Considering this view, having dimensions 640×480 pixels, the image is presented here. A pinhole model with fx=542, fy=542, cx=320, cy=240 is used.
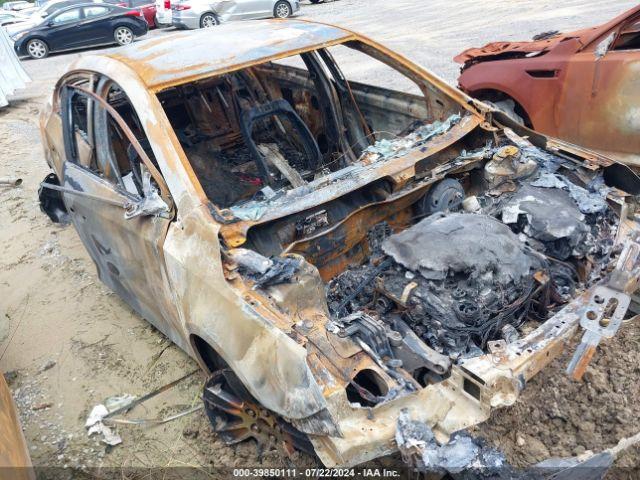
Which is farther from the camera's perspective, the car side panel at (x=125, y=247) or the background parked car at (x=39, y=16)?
the background parked car at (x=39, y=16)

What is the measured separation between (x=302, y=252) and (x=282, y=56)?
120 cm

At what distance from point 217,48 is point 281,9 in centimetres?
1264

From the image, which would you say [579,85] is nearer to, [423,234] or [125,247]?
[423,234]

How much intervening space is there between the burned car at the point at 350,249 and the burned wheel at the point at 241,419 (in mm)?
12

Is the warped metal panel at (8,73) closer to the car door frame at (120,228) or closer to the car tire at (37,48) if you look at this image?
the car tire at (37,48)

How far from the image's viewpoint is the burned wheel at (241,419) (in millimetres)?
2518

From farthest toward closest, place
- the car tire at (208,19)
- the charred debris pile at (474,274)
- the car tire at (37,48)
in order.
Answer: the car tire at (37,48) < the car tire at (208,19) < the charred debris pile at (474,274)

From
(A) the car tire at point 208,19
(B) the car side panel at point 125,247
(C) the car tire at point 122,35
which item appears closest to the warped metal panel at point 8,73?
(C) the car tire at point 122,35

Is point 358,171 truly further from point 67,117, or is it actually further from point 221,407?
point 67,117

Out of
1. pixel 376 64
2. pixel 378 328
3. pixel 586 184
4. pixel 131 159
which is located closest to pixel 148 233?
pixel 131 159

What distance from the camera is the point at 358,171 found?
9.66 feet

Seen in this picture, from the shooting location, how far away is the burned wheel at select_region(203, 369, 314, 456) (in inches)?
Answer: 99.1

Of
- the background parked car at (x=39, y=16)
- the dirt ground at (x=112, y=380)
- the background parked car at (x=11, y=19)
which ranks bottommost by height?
the dirt ground at (x=112, y=380)

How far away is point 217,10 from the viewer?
14281mm
